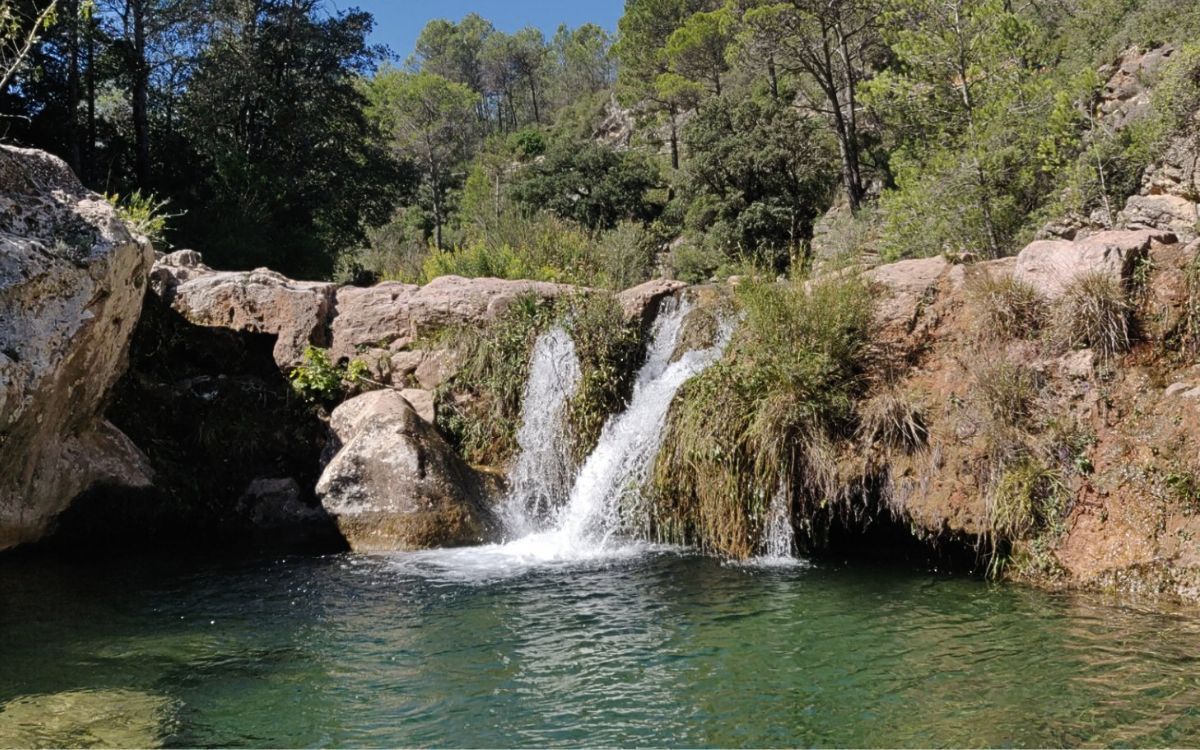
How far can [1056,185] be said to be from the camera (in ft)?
52.7

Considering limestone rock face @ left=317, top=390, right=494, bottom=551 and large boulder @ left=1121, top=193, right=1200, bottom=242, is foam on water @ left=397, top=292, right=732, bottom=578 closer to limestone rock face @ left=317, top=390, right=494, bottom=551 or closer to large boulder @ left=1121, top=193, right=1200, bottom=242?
limestone rock face @ left=317, top=390, right=494, bottom=551

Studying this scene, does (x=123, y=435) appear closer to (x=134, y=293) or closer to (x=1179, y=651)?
(x=134, y=293)

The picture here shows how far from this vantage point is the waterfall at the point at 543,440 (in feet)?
30.2

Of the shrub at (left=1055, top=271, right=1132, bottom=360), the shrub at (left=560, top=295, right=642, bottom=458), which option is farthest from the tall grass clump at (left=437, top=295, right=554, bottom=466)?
the shrub at (left=1055, top=271, right=1132, bottom=360)

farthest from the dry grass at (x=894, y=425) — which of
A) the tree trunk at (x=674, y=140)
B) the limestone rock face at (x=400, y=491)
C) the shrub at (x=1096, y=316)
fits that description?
the tree trunk at (x=674, y=140)

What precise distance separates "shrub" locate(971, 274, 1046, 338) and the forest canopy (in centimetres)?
154

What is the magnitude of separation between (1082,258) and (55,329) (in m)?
Answer: 8.12

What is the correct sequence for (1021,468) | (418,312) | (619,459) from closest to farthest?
1. (1021,468)
2. (619,459)
3. (418,312)

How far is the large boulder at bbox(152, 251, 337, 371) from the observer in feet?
34.3

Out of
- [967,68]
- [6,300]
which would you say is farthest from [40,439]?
[967,68]

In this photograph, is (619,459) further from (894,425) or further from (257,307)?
(257,307)

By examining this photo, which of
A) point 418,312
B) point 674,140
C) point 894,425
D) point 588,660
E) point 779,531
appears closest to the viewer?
point 588,660

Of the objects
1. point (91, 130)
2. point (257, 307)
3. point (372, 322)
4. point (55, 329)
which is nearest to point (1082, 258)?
point (372, 322)

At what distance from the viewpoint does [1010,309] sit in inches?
305
